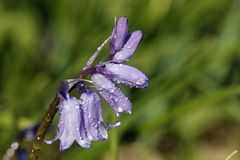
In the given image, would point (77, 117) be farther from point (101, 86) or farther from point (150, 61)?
point (150, 61)

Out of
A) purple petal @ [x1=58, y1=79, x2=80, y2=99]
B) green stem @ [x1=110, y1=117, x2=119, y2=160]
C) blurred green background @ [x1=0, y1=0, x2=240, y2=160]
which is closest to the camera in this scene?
purple petal @ [x1=58, y1=79, x2=80, y2=99]

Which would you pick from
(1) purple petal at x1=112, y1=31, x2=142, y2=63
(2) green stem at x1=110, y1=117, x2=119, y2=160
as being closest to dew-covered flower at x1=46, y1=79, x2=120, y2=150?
(1) purple petal at x1=112, y1=31, x2=142, y2=63

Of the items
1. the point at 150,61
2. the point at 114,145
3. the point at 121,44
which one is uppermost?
the point at 150,61

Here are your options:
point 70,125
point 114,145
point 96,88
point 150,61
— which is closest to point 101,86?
point 96,88

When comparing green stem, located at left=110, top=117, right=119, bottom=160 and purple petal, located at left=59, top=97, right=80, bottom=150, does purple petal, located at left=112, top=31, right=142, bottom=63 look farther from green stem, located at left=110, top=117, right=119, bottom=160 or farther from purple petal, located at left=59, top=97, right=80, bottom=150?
green stem, located at left=110, top=117, right=119, bottom=160

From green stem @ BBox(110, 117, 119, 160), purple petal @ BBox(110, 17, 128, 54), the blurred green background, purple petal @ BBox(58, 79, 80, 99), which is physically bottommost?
green stem @ BBox(110, 117, 119, 160)

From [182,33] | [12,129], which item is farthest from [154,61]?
[12,129]

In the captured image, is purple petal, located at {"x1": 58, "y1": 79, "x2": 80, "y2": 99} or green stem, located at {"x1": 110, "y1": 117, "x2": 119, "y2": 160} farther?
green stem, located at {"x1": 110, "y1": 117, "x2": 119, "y2": 160}
